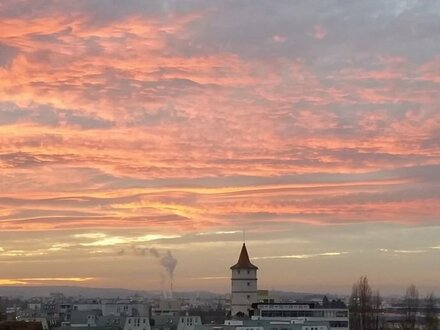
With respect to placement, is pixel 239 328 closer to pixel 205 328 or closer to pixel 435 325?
pixel 205 328

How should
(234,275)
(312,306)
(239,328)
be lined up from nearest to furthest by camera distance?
(239,328)
(312,306)
(234,275)

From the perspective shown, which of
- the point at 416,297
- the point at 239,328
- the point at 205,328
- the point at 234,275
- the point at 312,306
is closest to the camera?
the point at 239,328

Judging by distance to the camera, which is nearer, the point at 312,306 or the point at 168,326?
the point at 312,306

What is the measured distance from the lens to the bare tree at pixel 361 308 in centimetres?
11188

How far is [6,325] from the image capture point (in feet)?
280

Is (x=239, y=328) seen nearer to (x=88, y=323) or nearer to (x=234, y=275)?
(x=234, y=275)

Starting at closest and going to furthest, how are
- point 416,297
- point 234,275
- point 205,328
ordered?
point 205,328
point 234,275
point 416,297

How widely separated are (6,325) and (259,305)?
25.2 meters

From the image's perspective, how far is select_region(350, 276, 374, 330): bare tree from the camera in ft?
367

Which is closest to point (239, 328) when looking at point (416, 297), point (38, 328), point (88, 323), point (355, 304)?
point (38, 328)

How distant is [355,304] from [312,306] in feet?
91.3

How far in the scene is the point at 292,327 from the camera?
78.4 m

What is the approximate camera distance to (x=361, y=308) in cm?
11562

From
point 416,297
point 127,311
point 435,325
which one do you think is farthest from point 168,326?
point 416,297
